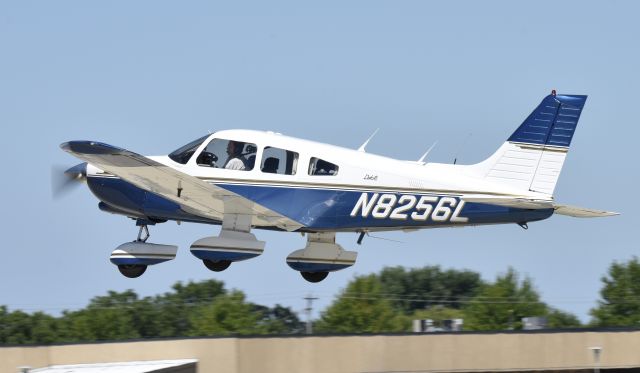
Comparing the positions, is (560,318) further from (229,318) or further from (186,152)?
(186,152)

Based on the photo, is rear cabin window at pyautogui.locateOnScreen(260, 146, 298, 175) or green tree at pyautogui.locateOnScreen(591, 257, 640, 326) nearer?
rear cabin window at pyautogui.locateOnScreen(260, 146, 298, 175)

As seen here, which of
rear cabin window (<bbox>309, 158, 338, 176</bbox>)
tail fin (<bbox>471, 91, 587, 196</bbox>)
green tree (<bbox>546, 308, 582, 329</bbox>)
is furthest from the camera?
green tree (<bbox>546, 308, 582, 329</bbox>)

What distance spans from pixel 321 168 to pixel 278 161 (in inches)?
25.8

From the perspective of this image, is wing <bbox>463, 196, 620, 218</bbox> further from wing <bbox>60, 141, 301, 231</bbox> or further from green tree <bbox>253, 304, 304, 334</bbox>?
green tree <bbox>253, 304, 304, 334</bbox>

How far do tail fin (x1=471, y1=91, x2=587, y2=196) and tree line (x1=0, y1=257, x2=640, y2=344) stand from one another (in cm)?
2767

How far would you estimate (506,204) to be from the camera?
1794cm

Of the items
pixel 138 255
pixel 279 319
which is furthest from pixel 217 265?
pixel 279 319

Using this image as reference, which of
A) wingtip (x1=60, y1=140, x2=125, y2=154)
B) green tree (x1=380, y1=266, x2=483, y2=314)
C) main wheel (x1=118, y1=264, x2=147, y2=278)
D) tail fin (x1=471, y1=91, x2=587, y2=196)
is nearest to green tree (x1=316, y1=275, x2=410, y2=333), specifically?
green tree (x1=380, y1=266, x2=483, y2=314)

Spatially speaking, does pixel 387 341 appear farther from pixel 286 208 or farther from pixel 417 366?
pixel 286 208

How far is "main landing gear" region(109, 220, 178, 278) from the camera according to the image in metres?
19.3

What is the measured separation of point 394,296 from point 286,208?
56.4 m

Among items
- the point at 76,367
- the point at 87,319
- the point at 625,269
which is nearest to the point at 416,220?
the point at 76,367

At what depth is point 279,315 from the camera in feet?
194

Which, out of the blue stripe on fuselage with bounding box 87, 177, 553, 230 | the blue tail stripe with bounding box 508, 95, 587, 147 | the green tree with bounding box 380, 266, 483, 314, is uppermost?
the green tree with bounding box 380, 266, 483, 314
